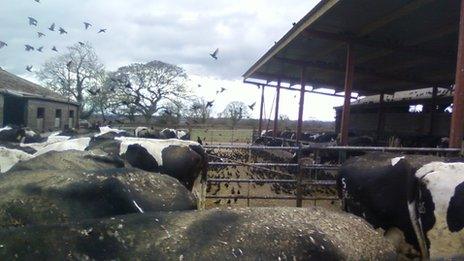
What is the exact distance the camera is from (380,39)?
1240 centimetres

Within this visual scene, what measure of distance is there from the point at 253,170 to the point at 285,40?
405 cm

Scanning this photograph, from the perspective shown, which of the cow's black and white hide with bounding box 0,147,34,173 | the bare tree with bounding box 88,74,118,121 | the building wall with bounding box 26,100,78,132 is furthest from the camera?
the bare tree with bounding box 88,74,118,121

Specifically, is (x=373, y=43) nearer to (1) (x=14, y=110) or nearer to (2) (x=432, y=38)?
(2) (x=432, y=38)

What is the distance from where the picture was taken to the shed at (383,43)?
937 centimetres

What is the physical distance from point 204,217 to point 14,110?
2592 cm

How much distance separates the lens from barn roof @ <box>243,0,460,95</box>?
9.77 m

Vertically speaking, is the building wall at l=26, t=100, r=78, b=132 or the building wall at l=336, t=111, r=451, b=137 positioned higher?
the building wall at l=336, t=111, r=451, b=137

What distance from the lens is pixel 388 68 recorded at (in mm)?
17594

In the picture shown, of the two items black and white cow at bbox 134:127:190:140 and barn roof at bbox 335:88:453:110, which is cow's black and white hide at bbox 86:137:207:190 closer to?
black and white cow at bbox 134:127:190:140

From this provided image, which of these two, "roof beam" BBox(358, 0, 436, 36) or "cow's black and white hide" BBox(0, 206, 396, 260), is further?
"roof beam" BBox(358, 0, 436, 36)

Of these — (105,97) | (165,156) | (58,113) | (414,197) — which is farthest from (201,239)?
(105,97)

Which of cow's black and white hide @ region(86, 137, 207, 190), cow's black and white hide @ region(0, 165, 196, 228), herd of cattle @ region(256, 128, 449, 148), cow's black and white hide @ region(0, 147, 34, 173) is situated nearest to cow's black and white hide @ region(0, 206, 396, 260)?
cow's black and white hide @ region(0, 165, 196, 228)

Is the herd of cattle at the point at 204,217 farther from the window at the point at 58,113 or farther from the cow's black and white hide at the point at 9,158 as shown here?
the window at the point at 58,113

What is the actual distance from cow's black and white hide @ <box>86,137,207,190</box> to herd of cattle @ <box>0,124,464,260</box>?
147 centimetres
